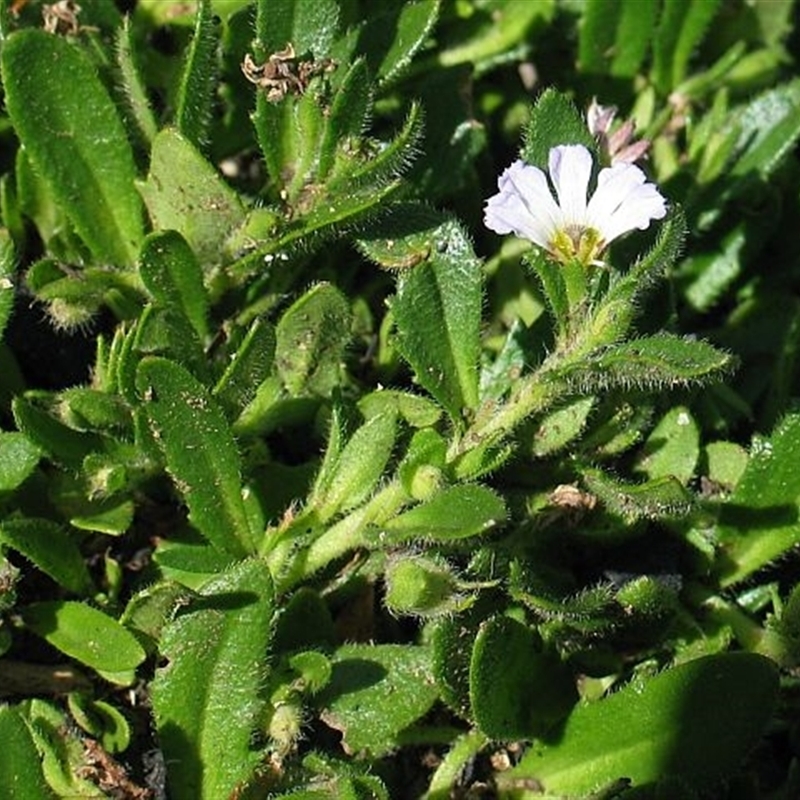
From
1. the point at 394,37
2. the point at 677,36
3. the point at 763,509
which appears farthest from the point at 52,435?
the point at 677,36

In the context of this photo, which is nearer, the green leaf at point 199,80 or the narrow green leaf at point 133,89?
the green leaf at point 199,80

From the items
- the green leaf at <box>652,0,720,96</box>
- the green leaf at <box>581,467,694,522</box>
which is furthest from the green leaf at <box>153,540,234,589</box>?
the green leaf at <box>652,0,720,96</box>

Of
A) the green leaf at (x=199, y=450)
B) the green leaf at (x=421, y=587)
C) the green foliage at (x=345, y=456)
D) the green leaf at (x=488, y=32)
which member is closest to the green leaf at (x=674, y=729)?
the green foliage at (x=345, y=456)

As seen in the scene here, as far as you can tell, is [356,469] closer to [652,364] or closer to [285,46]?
[652,364]

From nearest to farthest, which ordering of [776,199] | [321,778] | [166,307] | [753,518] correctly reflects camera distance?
[321,778]
[166,307]
[753,518]
[776,199]

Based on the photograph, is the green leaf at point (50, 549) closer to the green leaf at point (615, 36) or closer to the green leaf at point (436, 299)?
the green leaf at point (436, 299)

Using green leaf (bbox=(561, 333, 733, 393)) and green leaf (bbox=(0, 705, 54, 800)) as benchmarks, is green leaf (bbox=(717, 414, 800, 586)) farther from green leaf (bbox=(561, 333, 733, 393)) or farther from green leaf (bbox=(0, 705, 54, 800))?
green leaf (bbox=(0, 705, 54, 800))

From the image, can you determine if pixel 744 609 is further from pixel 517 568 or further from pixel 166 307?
pixel 166 307

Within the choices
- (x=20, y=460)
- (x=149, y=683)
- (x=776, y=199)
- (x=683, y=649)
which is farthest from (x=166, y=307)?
(x=776, y=199)
